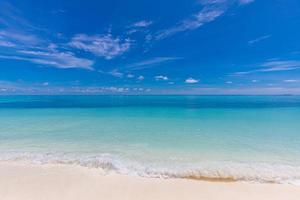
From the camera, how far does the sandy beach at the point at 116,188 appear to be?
11.7 feet

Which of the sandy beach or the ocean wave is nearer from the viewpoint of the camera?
the sandy beach

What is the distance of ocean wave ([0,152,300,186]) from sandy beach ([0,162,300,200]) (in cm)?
29

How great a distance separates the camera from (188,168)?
4.94 meters

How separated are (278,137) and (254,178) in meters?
5.66

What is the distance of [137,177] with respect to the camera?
445 centimetres

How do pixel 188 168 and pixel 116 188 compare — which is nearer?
pixel 116 188

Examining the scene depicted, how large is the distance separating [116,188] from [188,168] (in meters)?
2.16

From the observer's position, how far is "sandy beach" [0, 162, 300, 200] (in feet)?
11.7

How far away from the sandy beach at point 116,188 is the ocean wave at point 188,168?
289 millimetres

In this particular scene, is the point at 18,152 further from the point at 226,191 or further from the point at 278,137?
the point at 278,137

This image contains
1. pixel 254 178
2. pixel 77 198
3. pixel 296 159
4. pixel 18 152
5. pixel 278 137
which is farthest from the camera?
pixel 278 137

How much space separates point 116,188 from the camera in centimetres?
391

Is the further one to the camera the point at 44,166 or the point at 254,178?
the point at 44,166

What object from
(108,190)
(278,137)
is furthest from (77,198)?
(278,137)
